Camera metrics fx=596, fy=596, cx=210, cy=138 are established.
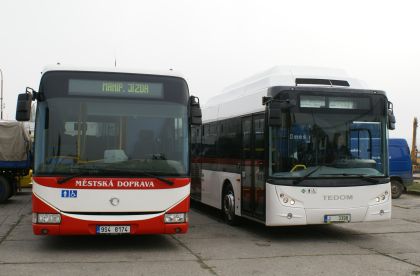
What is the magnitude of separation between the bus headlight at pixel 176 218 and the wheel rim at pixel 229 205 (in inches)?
143

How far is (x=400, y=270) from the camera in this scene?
27.6ft

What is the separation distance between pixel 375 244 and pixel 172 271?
4.49 metres

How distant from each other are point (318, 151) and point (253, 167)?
149 cm

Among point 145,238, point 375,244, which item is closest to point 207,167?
point 145,238

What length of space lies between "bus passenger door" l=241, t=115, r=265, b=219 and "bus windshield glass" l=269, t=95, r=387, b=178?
0.55 metres

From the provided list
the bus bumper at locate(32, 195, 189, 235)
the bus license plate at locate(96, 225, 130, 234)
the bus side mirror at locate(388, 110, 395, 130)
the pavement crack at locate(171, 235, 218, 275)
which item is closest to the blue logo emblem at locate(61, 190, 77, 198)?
the bus bumper at locate(32, 195, 189, 235)

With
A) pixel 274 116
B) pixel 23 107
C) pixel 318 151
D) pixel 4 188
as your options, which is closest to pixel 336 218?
pixel 318 151

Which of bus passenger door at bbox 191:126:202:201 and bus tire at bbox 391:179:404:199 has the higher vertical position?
bus passenger door at bbox 191:126:202:201

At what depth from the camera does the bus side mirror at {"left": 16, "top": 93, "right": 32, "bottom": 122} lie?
31.4ft

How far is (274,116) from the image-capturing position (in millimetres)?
10633

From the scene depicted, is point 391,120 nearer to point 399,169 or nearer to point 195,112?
point 195,112

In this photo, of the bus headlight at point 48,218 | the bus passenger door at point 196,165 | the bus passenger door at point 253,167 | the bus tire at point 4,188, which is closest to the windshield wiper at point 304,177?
the bus passenger door at point 253,167

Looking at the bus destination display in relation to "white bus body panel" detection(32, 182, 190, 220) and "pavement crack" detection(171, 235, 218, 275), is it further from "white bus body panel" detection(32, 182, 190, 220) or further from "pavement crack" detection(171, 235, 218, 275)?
"pavement crack" detection(171, 235, 218, 275)

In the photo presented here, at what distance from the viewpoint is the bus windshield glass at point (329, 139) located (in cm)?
1089
